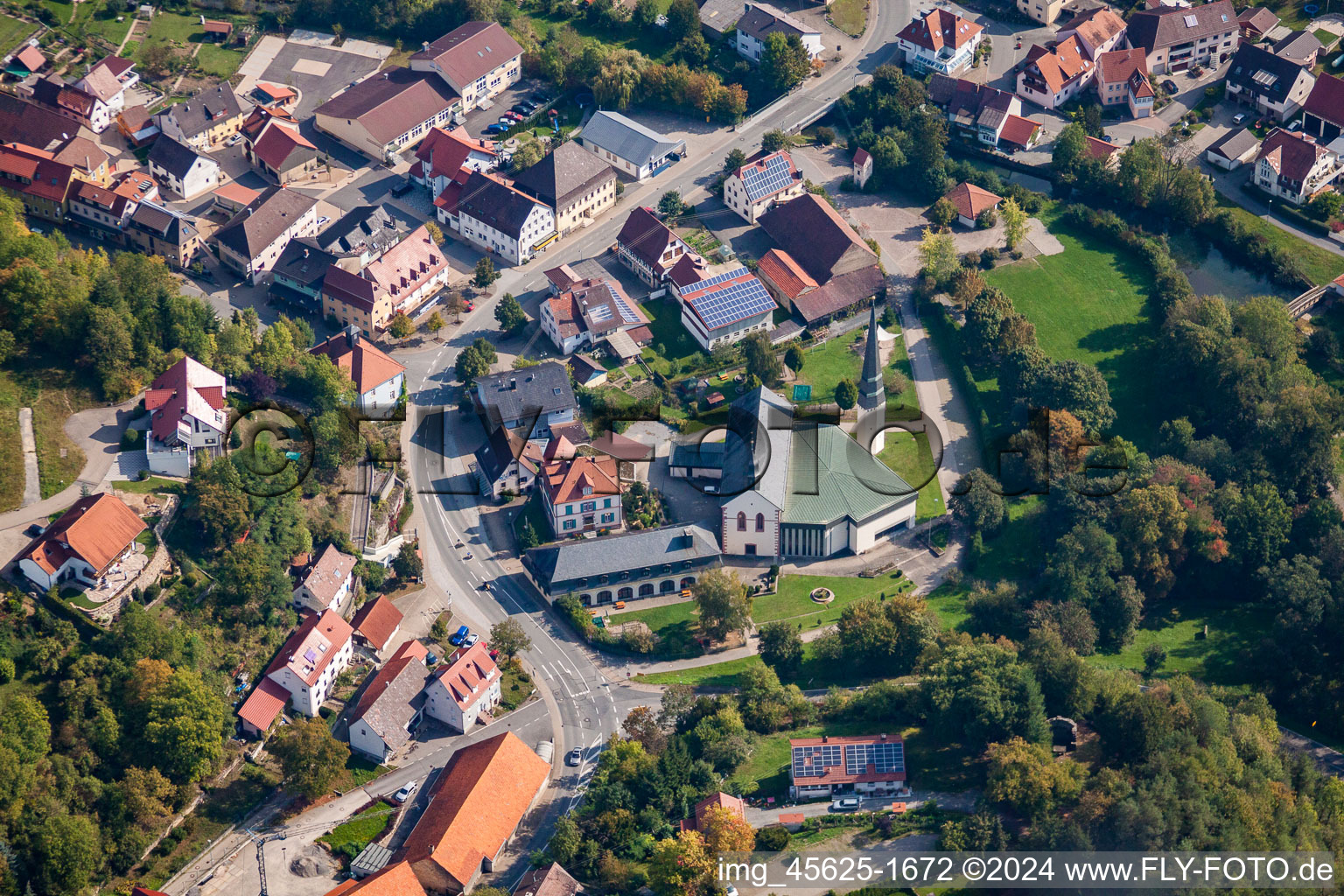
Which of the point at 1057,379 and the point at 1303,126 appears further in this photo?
the point at 1303,126

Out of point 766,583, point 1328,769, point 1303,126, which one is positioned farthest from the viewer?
point 1303,126

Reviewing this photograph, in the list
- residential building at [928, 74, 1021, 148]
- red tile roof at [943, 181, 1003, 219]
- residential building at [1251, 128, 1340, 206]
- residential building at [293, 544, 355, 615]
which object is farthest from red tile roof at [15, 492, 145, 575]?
residential building at [1251, 128, 1340, 206]

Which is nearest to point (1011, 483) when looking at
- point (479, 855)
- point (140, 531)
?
point (479, 855)

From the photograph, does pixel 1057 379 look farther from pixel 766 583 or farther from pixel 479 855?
pixel 479 855

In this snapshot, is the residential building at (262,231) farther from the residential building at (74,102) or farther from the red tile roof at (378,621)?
the red tile roof at (378,621)

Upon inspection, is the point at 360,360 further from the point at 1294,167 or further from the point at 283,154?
the point at 1294,167

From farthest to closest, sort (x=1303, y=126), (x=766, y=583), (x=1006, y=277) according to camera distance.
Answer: (x=1303, y=126)
(x=1006, y=277)
(x=766, y=583)

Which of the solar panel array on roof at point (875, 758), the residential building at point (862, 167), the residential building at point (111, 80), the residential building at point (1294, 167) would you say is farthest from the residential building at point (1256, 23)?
the residential building at point (111, 80)
